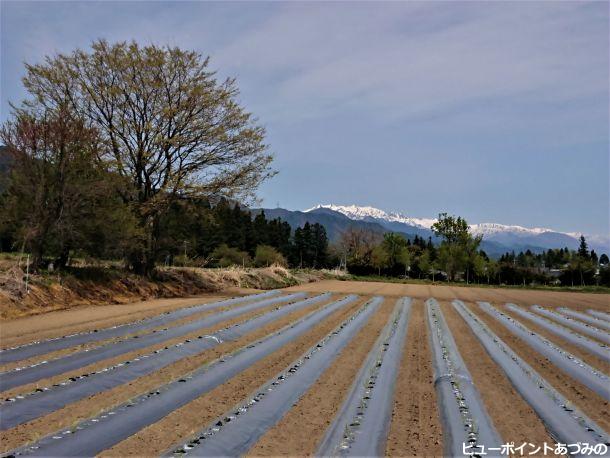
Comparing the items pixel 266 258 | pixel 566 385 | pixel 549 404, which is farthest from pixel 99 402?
pixel 266 258

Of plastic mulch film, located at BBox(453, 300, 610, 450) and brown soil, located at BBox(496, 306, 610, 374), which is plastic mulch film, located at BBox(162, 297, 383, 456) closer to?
plastic mulch film, located at BBox(453, 300, 610, 450)

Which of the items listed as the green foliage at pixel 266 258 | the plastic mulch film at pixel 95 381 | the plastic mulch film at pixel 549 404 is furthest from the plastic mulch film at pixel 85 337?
the green foliage at pixel 266 258

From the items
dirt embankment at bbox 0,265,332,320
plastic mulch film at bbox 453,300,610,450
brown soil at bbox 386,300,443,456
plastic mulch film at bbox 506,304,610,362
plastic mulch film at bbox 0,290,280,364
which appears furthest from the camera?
dirt embankment at bbox 0,265,332,320

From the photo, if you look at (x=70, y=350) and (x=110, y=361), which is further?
(x=70, y=350)

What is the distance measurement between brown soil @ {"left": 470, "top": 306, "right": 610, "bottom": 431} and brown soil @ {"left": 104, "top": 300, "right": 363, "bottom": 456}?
3911 millimetres

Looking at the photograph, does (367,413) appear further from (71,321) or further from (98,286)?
(98,286)

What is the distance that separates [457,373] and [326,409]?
8.22 feet

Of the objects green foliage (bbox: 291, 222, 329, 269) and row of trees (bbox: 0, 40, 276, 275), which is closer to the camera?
row of trees (bbox: 0, 40, 276, 275)

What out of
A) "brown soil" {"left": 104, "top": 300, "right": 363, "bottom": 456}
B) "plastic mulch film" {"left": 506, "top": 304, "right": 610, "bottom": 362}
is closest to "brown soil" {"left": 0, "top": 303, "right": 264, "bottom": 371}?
"brown soil" {"left": 104, "top": 300, "right": 363, "bottom": 456}

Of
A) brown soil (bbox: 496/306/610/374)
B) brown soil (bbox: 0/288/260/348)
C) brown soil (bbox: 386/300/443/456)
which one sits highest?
brown soil (bbox: 496/306/610/374)

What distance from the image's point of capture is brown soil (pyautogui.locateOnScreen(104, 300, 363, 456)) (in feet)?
13.1

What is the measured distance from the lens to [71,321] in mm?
10125

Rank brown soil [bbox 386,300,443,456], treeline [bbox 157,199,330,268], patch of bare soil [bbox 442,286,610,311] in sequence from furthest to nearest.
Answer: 1. patch of bare soil [bbox 442,286,610,311]
2. treeline [bbox 157,199,330,268]
3. brown soil [bbox 386,300,443,456]

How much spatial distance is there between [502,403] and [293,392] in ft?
8.33
